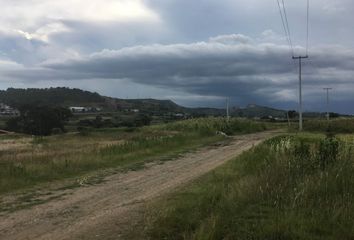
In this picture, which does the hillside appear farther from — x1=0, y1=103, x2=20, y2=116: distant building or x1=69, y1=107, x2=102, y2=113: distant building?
x1=0, y1=103, x2=20, y2=116: distant building

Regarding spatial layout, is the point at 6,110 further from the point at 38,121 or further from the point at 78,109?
the point at 38,121

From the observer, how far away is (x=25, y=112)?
293ft

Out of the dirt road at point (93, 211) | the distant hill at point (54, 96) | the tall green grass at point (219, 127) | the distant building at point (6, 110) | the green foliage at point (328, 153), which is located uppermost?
the distant hill at point (54, 96)

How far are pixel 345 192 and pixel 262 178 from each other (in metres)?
1.78

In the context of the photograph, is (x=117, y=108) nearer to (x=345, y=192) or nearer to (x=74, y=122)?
(x=74, y=122)

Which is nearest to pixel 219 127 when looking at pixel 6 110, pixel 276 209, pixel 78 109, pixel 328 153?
pixel 328 153

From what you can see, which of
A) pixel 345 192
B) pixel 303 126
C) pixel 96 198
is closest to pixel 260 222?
pixel 345 192

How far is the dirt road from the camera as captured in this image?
32.6ft

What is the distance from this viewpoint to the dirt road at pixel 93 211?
9945mm

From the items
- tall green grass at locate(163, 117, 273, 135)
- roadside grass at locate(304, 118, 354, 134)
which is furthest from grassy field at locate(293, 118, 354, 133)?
tall green grass at locate(163, 117, 273, 135)

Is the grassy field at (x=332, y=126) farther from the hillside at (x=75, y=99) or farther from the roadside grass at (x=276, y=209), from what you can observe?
the hillside at (x=75, y=99)

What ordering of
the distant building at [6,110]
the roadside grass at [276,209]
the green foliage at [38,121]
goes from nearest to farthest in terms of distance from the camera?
1. the roadside grass at [276,209]
2. the green foliage at [38,121]
3. the distant building at [6,110]

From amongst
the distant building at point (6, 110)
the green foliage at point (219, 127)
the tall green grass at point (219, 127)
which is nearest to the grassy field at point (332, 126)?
the green foliage at point (219, 127)

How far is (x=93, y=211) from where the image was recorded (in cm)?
1221
